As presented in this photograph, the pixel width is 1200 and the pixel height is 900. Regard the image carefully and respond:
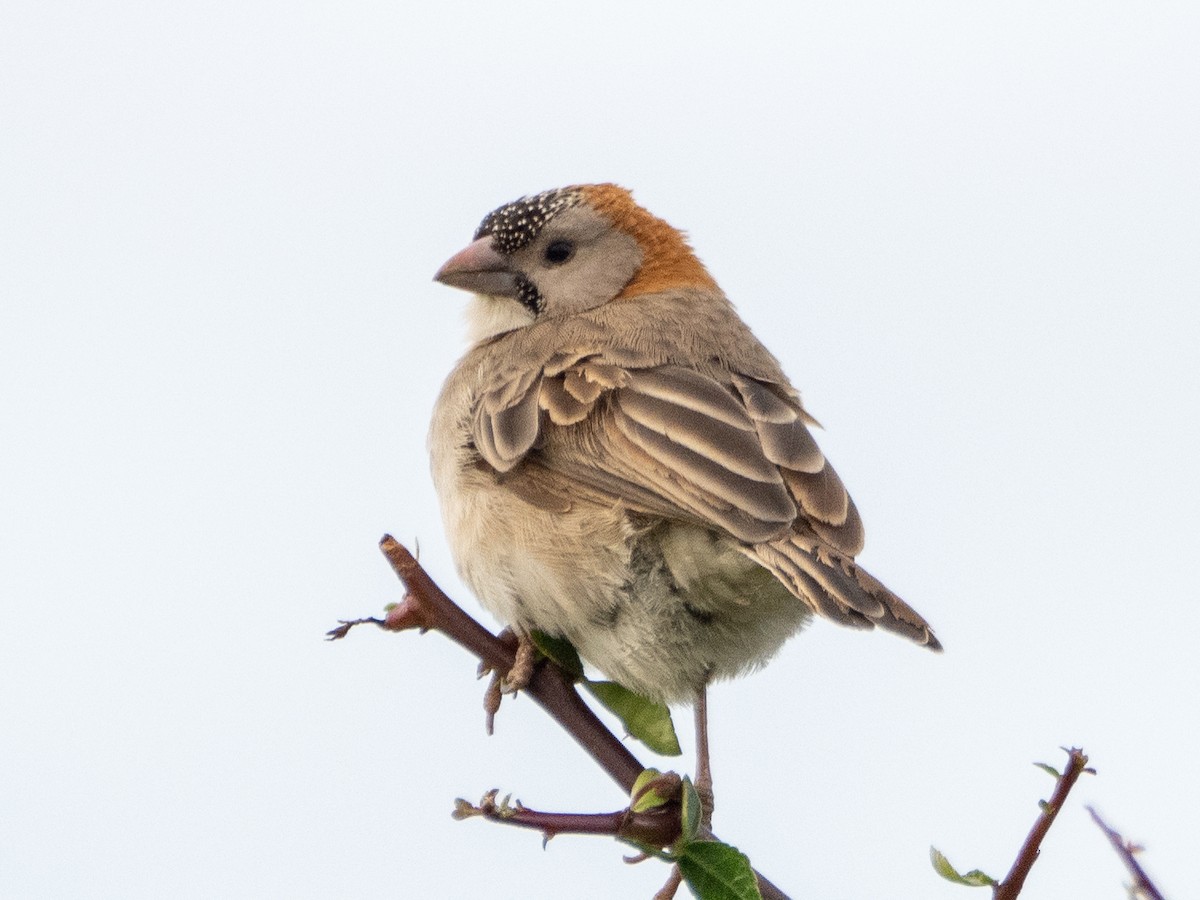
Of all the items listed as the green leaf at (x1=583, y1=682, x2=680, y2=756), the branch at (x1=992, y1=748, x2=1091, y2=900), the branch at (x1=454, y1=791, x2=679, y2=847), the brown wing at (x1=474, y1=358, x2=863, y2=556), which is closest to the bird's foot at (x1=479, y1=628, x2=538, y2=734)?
the green leaf at (x1=583, y1=682, x2=680, y2=756)

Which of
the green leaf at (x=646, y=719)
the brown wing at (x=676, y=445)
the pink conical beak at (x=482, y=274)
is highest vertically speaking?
the pink conical beak at (x=482, y=274)

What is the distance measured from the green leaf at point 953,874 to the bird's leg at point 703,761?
1615 mm

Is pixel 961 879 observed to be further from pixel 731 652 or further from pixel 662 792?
pixel 731 652

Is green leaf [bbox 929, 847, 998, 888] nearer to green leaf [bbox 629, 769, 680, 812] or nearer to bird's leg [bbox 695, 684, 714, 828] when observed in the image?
green leaf [bbox 629, 769, 680, 812]

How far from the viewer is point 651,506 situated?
5016 mm

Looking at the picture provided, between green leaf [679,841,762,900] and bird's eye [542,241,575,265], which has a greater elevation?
bird's eye [542,241,575,265]

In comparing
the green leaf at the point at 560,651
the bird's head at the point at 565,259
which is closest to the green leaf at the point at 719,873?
the green leaf at the point at 560,651

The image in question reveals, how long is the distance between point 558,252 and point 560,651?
2692mm

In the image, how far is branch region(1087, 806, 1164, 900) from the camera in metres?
2.48

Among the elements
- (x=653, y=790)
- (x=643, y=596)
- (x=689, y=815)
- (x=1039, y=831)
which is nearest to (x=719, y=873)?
(x=689, y=815)

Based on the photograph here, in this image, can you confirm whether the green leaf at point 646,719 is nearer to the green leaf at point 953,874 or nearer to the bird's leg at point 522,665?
the bird's leg at point 522,665

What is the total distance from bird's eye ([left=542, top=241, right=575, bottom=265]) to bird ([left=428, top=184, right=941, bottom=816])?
87 centimetres

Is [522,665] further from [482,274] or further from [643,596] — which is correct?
[482,274]

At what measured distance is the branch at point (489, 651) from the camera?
3.55 m
